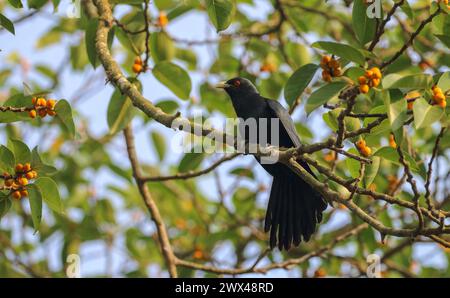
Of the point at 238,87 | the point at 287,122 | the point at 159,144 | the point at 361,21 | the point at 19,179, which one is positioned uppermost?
the point at 159,144

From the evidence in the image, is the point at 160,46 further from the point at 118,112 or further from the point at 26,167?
the point at 26,167

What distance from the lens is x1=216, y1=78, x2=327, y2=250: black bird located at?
477 centimetres

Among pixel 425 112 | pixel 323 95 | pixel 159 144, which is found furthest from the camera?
pixel 159 144

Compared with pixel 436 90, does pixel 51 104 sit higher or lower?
higher

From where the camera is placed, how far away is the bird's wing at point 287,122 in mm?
4758

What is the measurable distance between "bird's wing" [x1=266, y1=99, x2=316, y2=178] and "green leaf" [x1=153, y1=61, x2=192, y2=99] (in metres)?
0.81

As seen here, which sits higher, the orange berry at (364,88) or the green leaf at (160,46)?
the green leaf at (160,46)

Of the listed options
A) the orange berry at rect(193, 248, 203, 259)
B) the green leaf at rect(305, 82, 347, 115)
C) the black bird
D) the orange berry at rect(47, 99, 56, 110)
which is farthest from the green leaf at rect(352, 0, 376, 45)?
the orange berry at rect(193, 248, 203, 259)

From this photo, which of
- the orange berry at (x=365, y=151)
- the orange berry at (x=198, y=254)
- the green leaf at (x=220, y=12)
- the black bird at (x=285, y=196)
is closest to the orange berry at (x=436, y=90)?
the orange berry at (x=365, y=151)

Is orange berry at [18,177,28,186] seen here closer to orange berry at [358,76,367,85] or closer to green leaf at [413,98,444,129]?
orange berry at [358,76,367,85]

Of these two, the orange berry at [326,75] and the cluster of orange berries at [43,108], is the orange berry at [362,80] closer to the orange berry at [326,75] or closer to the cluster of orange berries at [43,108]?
the orange berry at [326,75]

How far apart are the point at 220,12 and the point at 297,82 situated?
77 cm

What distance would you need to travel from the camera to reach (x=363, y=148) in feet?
11.2

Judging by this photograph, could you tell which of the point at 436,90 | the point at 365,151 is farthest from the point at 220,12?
the point at 436,90
